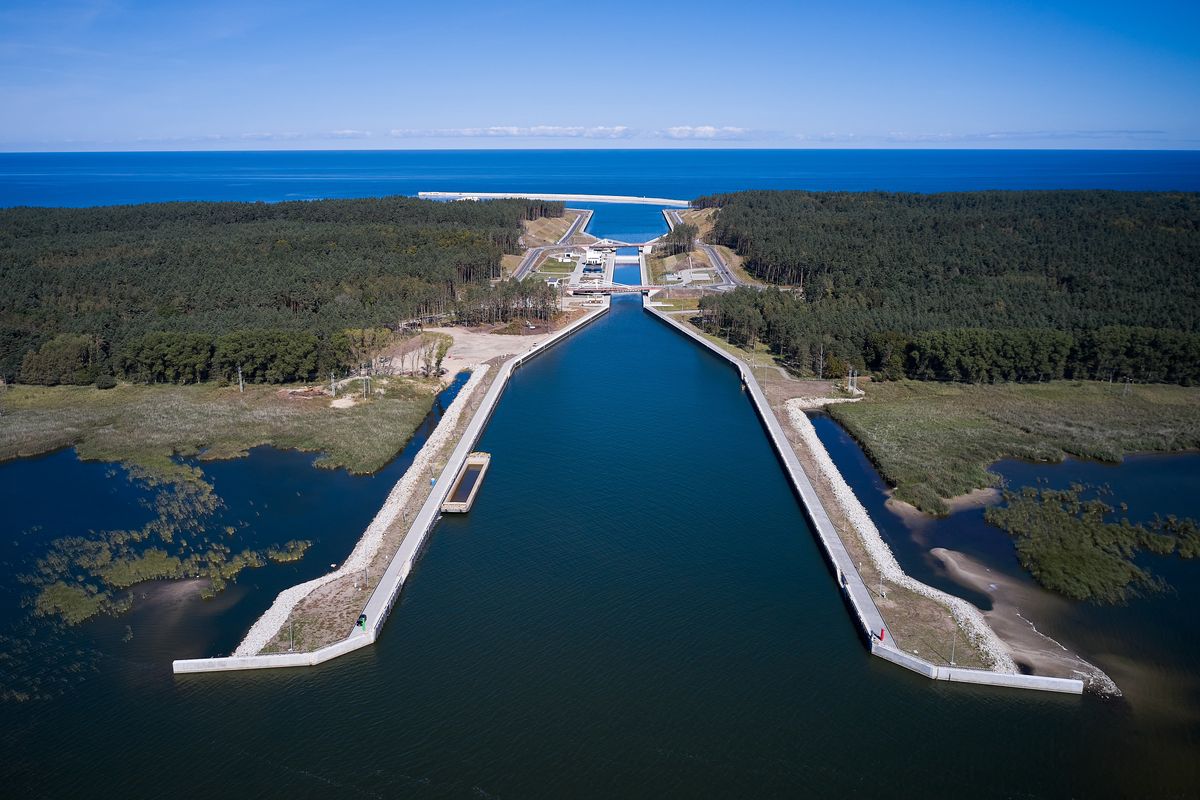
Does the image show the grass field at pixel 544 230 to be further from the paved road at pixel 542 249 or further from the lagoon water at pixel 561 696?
the lagoon water at pixel 561 696

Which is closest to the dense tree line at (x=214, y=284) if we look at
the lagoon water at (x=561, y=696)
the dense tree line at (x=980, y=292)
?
the lagoon water at (x=561, y=696)

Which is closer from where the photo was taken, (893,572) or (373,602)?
(373,602)

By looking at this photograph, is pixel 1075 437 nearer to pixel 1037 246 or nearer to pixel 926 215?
pixel 1037 246

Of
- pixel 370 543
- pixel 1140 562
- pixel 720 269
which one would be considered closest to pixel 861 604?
pixel 1140 562

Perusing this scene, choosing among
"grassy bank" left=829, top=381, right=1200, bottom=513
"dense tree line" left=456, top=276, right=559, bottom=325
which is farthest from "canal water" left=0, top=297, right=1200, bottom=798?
"dense tree line" left=456, top=276, right=559, bottom=325

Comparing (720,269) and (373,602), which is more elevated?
(720,269)

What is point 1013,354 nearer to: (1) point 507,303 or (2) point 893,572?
(2) point 893,572
